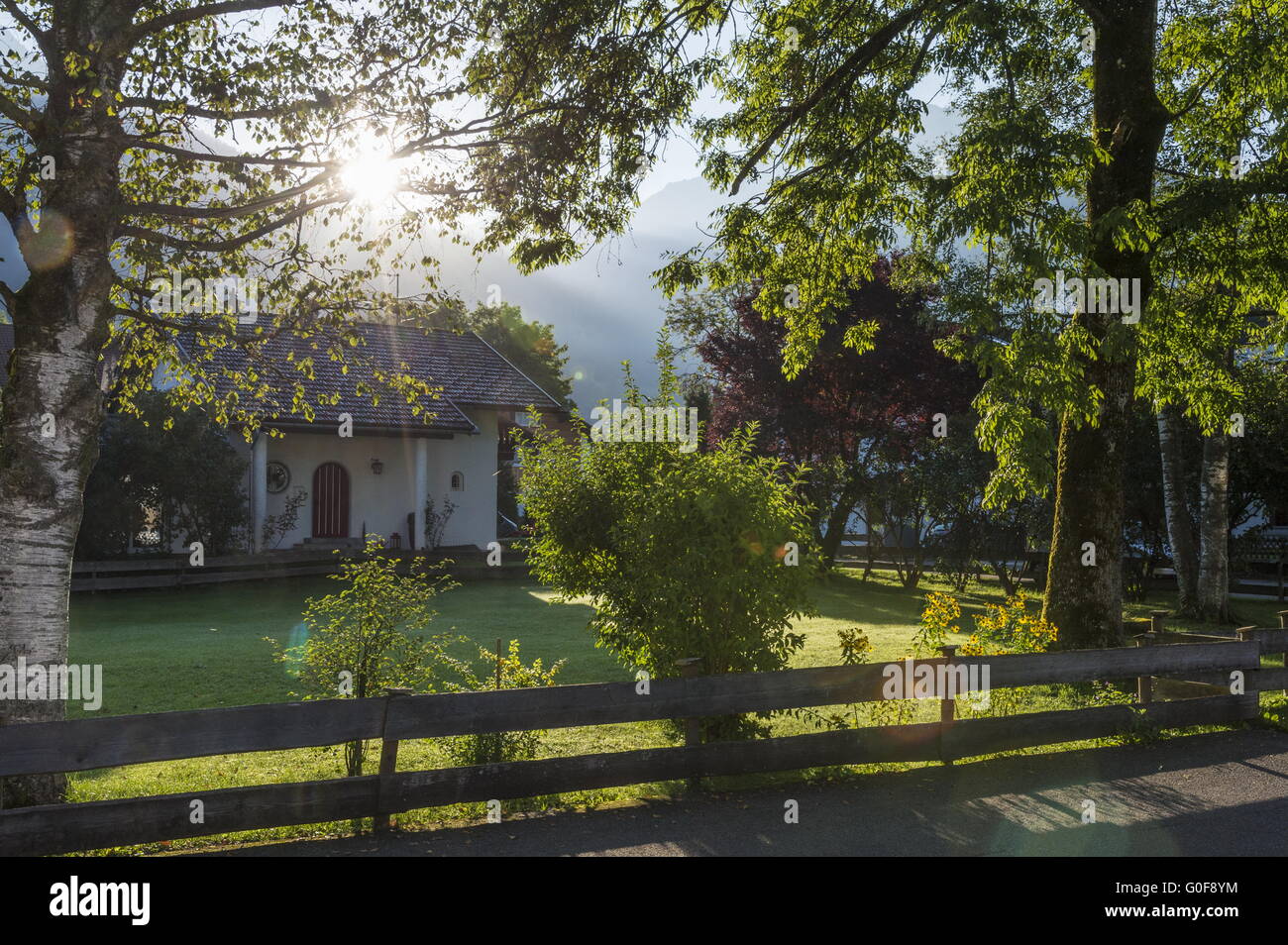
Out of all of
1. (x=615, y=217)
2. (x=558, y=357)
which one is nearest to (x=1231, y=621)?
(x=615, y=217)

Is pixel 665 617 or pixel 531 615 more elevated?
pixel 665 617

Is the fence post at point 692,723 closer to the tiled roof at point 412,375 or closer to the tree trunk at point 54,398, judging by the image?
the tree trunk at point 54,398

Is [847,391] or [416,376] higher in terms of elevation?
[416,376]

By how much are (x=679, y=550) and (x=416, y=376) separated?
2342cm

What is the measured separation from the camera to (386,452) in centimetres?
2927

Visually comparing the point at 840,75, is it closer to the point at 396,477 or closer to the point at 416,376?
the point at 396,477

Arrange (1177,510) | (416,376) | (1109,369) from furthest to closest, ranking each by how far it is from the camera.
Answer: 1. (416,376)
2. (1177,510)
3. (1109,369)

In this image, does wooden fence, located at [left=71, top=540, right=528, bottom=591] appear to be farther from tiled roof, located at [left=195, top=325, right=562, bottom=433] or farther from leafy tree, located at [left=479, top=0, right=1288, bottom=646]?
leafy tree, located at [left=479, top=0, right=1288, bottom=646]

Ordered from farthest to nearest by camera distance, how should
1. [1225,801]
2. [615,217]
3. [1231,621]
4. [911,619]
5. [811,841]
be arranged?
[911,619] < [1231,621] < [615,217] < [1225,801] < [811,841]

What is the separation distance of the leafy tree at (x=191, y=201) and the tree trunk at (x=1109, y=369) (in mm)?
5662

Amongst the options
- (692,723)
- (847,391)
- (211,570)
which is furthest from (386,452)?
(692,723)
